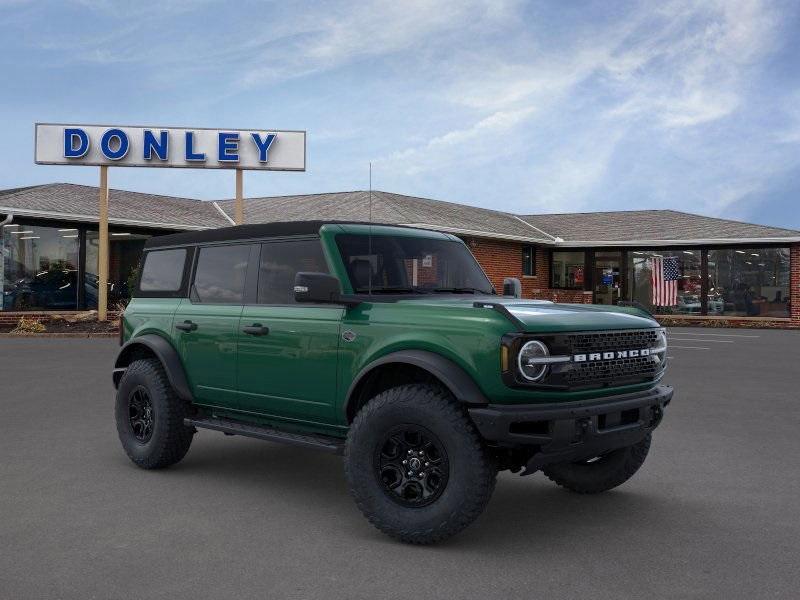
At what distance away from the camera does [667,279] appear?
31234 mm

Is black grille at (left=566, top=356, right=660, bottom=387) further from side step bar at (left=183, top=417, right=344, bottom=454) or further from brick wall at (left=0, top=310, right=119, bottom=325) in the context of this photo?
brick wall at (left=0, top=310, right=119, bottom=325)

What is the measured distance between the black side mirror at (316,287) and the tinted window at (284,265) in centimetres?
54

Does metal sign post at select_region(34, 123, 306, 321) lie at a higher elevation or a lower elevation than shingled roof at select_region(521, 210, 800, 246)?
higher

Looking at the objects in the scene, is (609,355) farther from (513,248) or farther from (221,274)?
(513,248)

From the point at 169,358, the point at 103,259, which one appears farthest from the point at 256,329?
the point at 103,259

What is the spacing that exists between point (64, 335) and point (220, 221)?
971cm

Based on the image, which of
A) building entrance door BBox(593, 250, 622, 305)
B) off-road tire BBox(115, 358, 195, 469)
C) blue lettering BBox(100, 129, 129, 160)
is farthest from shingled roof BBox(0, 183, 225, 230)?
off-road tire BBox(115, 358, 195, 469)

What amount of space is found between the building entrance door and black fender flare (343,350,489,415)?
2961 centimetres

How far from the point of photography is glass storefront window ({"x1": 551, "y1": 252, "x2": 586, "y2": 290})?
112 feet

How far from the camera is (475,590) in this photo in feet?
13.1

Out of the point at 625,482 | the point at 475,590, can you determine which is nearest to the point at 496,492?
the point at 625,482

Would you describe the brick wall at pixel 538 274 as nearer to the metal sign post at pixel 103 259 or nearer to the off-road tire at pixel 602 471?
the metal sign post at pixel 103 259

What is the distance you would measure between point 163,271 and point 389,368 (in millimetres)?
2791

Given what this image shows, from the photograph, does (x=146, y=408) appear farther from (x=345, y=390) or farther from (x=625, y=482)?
(x=625, y=482)
